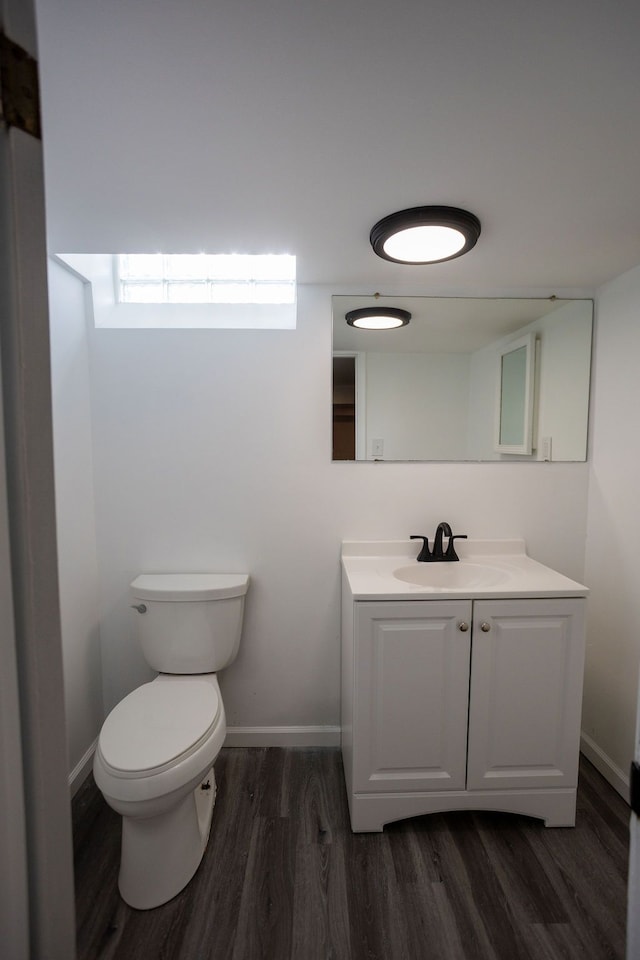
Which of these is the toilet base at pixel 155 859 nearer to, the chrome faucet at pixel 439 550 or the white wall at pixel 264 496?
the white wall at pixel 264 496

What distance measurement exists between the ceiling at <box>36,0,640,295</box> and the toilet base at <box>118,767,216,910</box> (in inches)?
72.9

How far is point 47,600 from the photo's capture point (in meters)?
0.52

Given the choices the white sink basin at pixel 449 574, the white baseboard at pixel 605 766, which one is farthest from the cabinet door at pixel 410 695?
the white baseboard at pixel 605 766

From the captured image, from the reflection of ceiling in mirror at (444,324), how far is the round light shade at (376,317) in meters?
0.02

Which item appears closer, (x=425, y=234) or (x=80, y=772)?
(x=425, y=234)

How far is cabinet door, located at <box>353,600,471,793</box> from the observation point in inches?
59.1

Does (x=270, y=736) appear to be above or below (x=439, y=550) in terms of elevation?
below

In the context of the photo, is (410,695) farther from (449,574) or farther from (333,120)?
(333,120)

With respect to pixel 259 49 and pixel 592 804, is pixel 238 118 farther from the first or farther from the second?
pixel 592 804

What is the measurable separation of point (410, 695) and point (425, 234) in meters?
1.56

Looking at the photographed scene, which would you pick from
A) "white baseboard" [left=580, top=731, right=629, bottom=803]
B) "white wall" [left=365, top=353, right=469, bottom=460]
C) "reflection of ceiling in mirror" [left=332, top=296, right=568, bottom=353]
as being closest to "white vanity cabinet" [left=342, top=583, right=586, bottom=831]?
"white baseboard" [left=580, top=731, right=629, bottom=803]

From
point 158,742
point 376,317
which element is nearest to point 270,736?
point 158,742

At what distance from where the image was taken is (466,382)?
6.40 feet

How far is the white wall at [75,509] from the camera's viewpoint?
5.42ft
